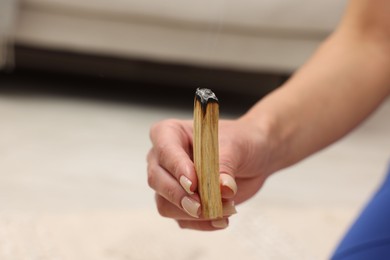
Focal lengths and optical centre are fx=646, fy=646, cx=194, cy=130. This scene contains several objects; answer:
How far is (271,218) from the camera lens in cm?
107

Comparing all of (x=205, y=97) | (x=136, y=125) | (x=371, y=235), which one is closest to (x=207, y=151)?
(x=205, y=97)

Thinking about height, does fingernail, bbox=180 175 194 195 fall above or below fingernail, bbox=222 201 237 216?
above

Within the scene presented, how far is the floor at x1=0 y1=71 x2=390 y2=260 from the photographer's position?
0.91 m

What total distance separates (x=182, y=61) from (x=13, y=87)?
0.55 meters

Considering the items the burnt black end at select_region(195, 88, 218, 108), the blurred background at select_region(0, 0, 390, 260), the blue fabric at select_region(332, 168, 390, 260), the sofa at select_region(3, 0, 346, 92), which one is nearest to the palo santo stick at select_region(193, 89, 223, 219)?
the burnt black end at select_region(195, 88, 218, 108)

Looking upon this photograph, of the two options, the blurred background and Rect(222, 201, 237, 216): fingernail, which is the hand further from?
the blurred background

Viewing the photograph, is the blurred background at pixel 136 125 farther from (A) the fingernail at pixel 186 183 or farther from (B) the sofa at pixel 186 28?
(A) the fingernail at pixel 186 183

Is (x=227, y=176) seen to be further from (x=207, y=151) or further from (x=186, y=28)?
(x=186, y=28)

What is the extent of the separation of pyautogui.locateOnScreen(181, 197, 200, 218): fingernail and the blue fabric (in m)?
0.17

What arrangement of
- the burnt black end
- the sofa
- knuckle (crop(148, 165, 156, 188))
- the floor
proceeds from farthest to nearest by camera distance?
the sofa < the floor < knuckle (crop(148, 165, 156, 188)) < the burnt black end

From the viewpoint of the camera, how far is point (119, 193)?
3.75 feet

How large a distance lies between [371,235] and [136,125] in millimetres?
1174

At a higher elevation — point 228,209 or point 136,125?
point 228,209

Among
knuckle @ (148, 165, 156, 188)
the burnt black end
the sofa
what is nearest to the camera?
the burnt black end
